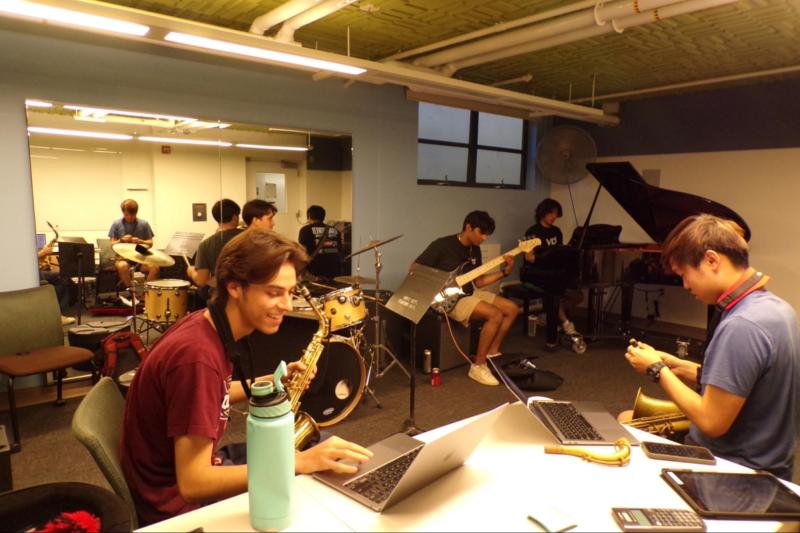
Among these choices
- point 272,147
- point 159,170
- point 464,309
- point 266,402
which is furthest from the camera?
point 272,147

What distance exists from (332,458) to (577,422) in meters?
0.86

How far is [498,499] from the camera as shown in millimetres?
1323

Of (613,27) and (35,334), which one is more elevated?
(613,27)

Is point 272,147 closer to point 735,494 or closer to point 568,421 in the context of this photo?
point 568,421

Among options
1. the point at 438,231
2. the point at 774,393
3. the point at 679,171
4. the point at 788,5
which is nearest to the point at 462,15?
the point at 788,5

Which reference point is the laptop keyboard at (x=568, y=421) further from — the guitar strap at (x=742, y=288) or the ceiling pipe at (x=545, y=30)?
the ceiling pipe at (x=545, y=30)

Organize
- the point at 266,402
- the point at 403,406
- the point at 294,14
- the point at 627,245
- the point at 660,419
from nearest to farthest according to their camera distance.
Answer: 1. the point at 266,402
2. the point at 660,419
3. the point at 294,14
4. the point at 403,406
5. the point at 627,245

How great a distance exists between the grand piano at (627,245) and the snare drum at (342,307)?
2.69 meters

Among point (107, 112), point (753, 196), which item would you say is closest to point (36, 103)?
point (107, 112)

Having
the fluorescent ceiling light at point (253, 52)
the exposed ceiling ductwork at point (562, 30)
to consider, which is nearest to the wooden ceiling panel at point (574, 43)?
the exposed ceiling ductwork at point (562, 30)

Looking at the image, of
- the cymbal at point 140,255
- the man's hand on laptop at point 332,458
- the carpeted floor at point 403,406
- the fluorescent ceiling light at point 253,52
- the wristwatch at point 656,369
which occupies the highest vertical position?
the fluorescent ceiling light at point 253,52

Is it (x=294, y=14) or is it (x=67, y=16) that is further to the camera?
(x=294, y=14)

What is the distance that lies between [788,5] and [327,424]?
425 centimetres

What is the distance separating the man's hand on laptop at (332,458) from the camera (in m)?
1.38
